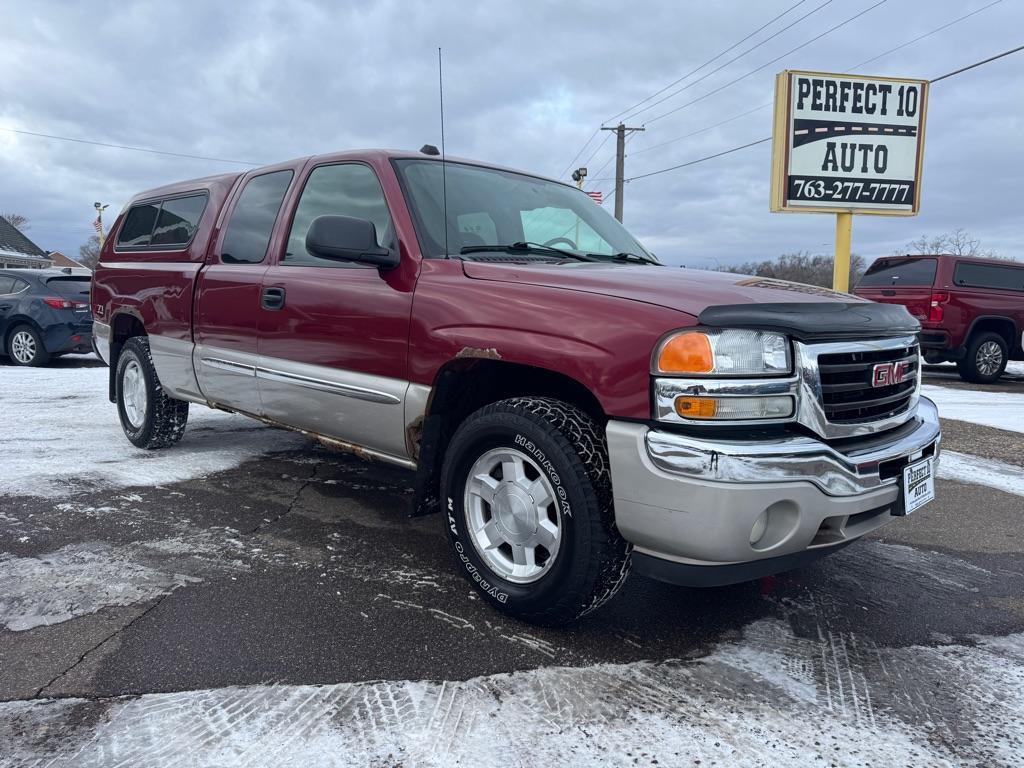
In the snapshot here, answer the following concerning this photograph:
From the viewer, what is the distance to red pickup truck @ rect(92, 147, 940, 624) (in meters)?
2.29

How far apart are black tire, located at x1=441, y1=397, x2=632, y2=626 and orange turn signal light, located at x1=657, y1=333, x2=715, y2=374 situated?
0.38 m

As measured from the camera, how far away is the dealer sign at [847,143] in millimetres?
11812

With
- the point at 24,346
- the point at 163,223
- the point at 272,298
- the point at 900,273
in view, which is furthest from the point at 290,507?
the point at 900,273

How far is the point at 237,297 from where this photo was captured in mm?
4113

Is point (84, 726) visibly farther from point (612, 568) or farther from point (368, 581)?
point (612, 568)

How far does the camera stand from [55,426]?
6129mm

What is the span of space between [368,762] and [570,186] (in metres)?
3.30

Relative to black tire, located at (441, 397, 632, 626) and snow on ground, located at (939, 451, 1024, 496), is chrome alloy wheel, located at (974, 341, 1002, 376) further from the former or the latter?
black tire, located at (441, 397, 632, 626)

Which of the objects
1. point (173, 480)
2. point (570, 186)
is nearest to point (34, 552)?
point (173, 480)

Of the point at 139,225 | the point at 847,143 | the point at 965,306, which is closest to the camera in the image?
the point at 139,225

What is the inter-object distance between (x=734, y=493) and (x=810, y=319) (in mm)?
654

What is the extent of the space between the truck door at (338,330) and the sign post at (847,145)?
9.81m

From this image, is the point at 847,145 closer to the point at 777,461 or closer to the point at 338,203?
the point at 338,203

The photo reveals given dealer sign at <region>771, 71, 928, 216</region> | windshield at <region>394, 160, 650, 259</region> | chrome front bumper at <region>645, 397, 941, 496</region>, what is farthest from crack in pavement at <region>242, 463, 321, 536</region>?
dealer sign at <region>771, 71, 928, 216</region>
